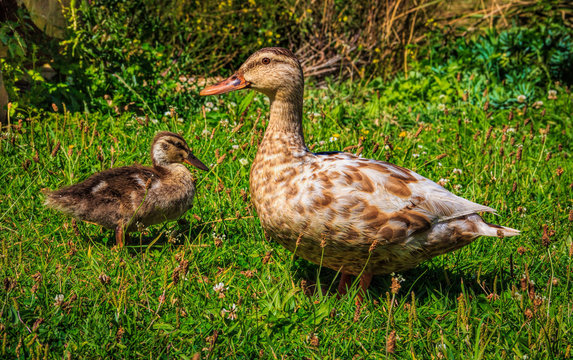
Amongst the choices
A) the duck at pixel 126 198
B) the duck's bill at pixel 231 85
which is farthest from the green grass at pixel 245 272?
the duck's bill at pixel 231 85

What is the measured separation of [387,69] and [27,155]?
19.0ft

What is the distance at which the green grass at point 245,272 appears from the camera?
296cm

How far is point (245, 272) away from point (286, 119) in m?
1.08

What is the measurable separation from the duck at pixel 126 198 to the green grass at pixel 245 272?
0.42 feet

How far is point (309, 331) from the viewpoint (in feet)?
10.5

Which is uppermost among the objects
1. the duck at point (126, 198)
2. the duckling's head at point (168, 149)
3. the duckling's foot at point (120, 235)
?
the duckling's head at point (168, 149)

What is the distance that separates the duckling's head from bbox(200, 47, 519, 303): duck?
1.06 m

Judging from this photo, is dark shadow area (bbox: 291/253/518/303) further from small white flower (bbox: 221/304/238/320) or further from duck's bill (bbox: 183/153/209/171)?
duck's bill (bbox: 183/153/209/171)

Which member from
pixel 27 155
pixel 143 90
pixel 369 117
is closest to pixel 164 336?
pixel 27 155

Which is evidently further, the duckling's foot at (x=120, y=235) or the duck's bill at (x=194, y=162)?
the duck's bill at (x=194, y=162)

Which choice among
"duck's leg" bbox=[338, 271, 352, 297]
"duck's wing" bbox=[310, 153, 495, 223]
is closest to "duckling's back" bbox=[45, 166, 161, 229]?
"duck's wing" bbox=[310, 153, 495, 223]

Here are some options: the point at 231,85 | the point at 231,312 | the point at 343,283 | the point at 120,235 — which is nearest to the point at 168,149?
the point at 120,235

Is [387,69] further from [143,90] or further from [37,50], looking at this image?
[37,50]

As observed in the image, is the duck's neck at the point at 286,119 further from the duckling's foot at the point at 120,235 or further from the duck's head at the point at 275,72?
the duckling's foot at the point at 120,235
